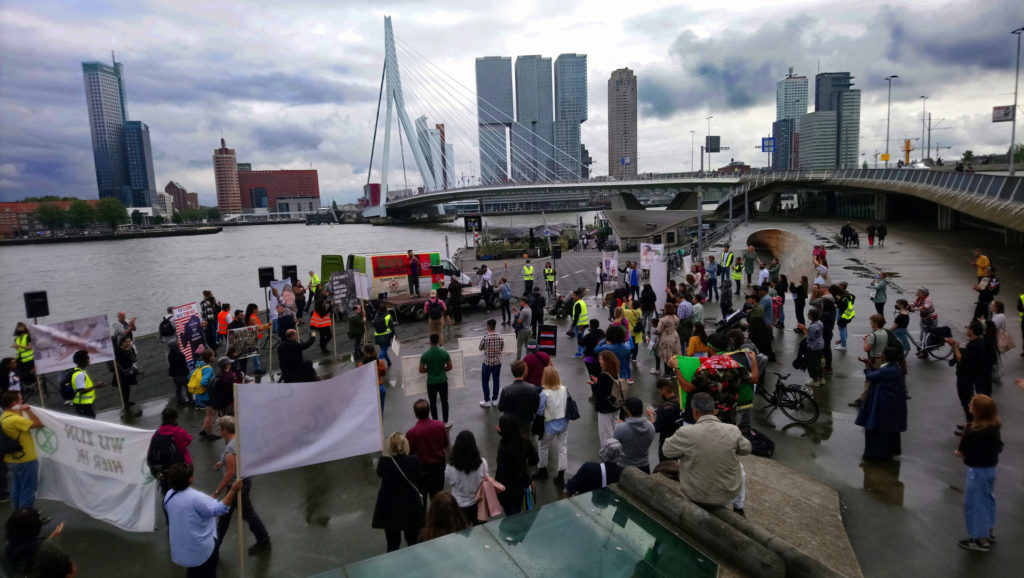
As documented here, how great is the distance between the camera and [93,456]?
626cm

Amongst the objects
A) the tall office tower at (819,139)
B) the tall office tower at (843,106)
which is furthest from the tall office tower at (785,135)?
the tall office tower at (819,139)

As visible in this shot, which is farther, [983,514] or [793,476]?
[793,476]

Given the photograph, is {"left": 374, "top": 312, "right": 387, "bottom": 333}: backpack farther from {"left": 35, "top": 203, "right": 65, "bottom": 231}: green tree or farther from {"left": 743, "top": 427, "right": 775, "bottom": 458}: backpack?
{"left": 35, "top": 203, "right": 65, "bottom": 231}: green tree

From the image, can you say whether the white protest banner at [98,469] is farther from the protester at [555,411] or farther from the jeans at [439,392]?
the protester at [555,411]

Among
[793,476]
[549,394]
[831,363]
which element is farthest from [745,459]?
[831,363]

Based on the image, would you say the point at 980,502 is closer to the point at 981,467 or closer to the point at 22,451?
the point at 981,467

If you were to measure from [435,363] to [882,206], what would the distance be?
153 ft

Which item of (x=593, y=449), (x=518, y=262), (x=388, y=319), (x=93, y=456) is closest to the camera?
(x=93, y=456)

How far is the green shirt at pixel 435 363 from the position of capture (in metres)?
8.13

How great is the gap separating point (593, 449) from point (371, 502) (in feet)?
9.88

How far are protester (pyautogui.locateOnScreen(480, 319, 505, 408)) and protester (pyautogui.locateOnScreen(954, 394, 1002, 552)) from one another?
18.8ft

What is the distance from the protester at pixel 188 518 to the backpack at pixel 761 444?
236 inches

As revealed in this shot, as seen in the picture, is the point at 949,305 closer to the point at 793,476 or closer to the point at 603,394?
the point at 793,476

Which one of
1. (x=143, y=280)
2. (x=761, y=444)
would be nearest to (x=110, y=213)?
(x=143, y=280)
